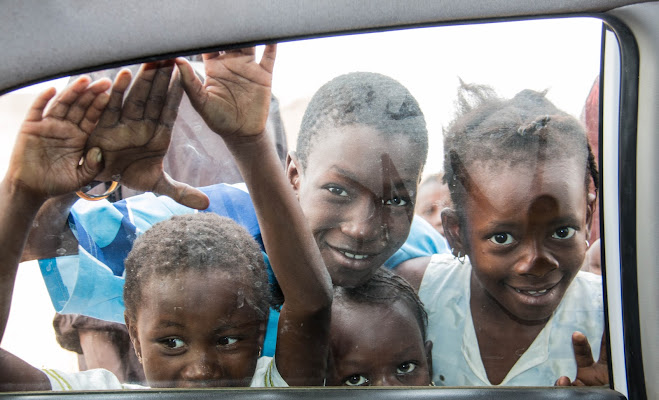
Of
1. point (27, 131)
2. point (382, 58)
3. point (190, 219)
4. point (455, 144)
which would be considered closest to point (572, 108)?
point (455, 144)

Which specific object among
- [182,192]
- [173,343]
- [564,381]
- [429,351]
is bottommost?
[564,381]

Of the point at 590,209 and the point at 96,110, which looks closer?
the point at 96,110

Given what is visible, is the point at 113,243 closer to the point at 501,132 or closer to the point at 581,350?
the point at 501,132

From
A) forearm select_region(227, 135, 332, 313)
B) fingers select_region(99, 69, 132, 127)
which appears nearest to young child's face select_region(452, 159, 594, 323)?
forearm select_region(227, 135, 332, 313)

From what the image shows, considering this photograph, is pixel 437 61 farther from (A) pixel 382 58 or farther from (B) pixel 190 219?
(B) pixel 190 219

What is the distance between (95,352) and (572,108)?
126 cm

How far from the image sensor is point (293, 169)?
129cm

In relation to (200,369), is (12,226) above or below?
above

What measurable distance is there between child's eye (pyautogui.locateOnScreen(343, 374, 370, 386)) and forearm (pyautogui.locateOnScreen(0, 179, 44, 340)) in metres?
0.81

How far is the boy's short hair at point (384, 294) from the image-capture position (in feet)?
4.40

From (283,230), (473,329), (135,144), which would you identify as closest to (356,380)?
(473,329)

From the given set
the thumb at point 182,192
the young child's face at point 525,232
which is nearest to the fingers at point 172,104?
the thumb at point 182,192

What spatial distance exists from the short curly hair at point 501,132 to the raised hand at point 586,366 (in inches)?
17.0

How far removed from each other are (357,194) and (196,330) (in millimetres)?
488
